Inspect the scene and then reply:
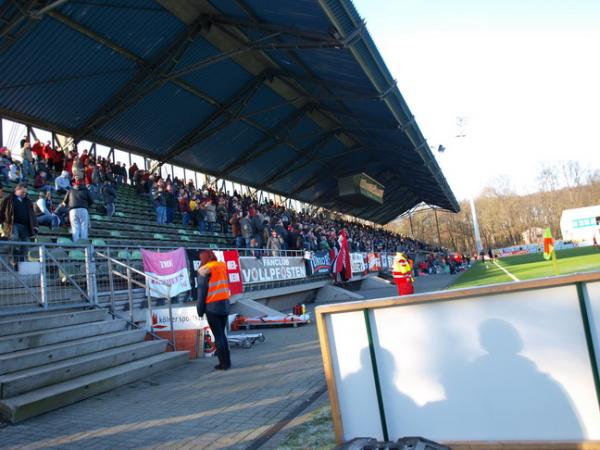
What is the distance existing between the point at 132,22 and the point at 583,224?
5939cm

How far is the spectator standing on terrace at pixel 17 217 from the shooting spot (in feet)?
30.9

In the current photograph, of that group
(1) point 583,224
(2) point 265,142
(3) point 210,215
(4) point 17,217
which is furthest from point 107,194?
(1) point 583,224

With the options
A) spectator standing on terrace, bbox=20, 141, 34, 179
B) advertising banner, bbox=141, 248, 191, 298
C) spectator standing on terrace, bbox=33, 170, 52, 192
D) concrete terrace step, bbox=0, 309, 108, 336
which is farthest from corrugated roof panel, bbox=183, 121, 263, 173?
concrete terrace step, bbox=0, 309, 108, 336

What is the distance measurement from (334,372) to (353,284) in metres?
25.7

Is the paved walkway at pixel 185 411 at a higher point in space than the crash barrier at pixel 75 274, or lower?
lower

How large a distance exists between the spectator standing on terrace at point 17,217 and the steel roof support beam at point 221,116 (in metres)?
15.6

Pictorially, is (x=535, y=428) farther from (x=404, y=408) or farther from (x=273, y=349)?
(x=273, y=349)

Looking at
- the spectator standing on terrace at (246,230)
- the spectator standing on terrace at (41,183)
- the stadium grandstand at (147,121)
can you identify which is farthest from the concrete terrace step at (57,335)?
the spectator standing on terrace at (246,230)

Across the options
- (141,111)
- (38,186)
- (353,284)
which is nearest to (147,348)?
(38,186)

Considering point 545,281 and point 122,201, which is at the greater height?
point 122,201

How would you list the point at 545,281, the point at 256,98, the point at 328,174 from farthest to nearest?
the point at 328,174 < the point at 256,98 < the point at 545,281

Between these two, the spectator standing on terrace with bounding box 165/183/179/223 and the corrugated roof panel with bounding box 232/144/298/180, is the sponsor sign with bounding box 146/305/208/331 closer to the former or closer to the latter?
the spectator standing on terrace with bounding box 165/183/179/223

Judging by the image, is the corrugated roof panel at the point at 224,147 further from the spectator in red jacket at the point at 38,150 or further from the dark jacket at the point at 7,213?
the dark jacket at the point at 7,213

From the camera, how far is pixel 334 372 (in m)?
3.78
